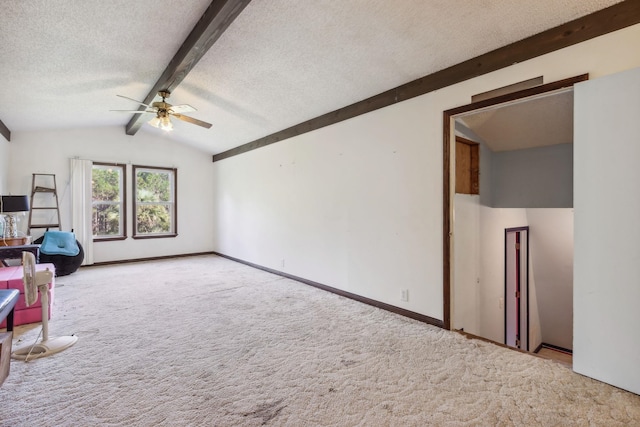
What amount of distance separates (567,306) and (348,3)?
19.0 ft

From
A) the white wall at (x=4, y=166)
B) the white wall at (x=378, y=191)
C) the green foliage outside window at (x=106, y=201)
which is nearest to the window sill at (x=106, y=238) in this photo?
the green foliage outside window at (x=106, y=201)

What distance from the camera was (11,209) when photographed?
442 cm

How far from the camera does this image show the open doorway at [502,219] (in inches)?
118

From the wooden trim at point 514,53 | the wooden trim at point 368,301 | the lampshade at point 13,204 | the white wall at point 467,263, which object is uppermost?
the wooden trim at point 514,53

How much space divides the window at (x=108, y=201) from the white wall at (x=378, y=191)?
10.7 ft

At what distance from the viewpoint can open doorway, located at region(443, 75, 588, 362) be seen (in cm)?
299

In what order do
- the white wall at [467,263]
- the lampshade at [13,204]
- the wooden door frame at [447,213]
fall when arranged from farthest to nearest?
the lampshade at [13,204]
the white wall at [467,263]
the wooden door frame at [447,213]

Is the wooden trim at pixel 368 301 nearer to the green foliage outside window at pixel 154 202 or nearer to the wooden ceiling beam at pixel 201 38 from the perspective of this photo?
the green foliage outside window at pixel 154 202

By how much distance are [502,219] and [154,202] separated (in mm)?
6926

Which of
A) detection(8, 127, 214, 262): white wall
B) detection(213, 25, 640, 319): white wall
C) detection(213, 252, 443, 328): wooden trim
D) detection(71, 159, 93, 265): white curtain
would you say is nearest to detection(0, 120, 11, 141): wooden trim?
detection(8, 127, 214, 262): white wall

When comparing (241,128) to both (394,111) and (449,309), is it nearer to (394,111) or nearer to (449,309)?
(394,111)

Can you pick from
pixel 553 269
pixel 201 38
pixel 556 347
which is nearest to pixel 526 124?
pixel 553 269

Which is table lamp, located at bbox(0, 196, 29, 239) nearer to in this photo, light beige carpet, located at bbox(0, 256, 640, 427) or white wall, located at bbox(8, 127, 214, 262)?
white wall, located at bbox(8, 127, 214, 262)

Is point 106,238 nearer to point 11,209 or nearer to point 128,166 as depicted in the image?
point 128,166
